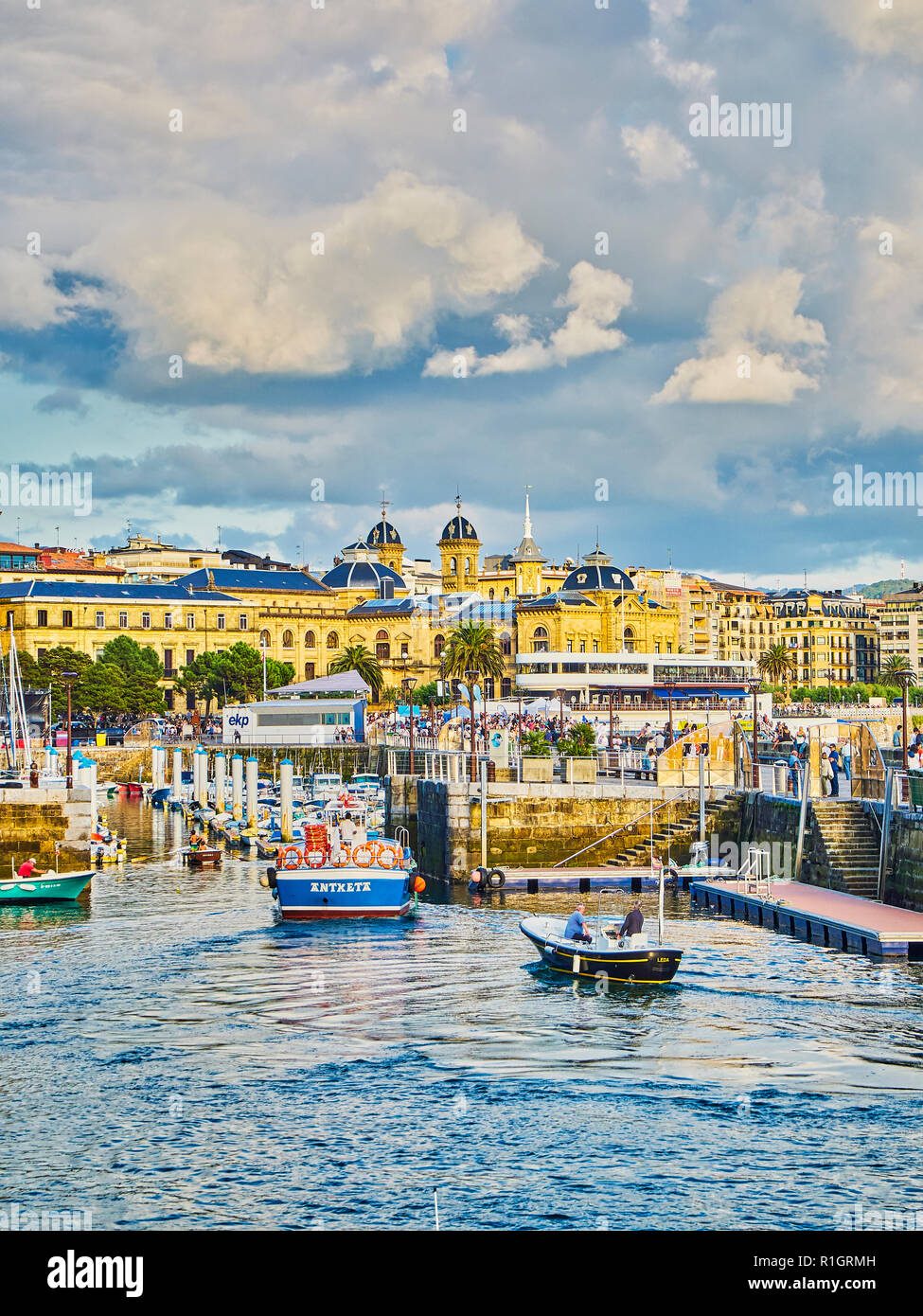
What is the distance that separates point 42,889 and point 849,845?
972 inches

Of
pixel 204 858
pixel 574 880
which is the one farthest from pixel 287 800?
pixel 574 880

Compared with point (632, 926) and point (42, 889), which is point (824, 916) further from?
point (42, 889)

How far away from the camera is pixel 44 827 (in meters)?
51.4

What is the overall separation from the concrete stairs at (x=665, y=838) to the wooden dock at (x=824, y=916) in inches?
220

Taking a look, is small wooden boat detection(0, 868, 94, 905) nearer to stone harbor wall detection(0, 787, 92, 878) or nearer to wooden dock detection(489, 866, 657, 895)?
stone harbor wall detection(0, 787, 92, 878)

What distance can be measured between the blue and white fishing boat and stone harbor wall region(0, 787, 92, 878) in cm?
1077

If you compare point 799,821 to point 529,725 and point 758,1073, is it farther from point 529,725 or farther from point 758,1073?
point 529,725

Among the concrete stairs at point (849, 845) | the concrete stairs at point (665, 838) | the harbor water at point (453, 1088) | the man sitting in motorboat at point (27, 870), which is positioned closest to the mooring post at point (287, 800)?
the man sitting in motorboat at point (27, 870)

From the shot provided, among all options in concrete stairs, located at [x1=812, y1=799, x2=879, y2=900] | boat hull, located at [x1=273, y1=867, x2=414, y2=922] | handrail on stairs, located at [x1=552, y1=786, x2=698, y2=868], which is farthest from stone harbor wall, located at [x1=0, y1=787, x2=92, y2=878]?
concrete stairs, located at [x1=812, y1=799, x2=879, y2=900]

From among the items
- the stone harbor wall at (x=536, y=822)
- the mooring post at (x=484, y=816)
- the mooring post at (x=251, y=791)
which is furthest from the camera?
the mooring post at (x=251, y=791)

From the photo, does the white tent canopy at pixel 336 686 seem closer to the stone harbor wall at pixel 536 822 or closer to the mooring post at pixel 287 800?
the mooring post at pixel 287 800

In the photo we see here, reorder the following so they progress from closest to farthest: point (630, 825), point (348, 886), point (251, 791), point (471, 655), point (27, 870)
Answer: point (348, 886), point (27, 870), point (630, 825), point (251, 791), point (471, 655)

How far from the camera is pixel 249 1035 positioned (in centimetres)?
2936

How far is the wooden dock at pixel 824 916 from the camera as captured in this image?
34188mm
